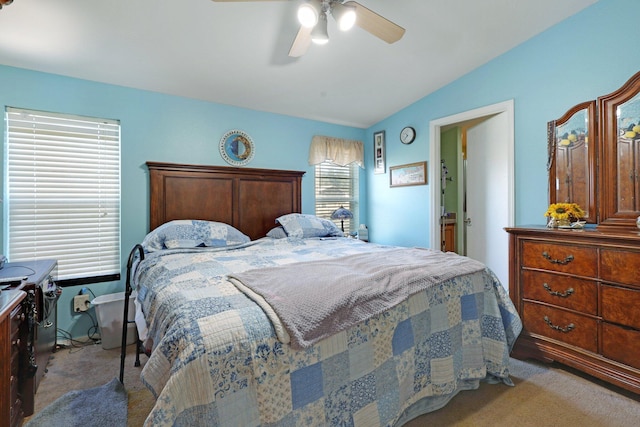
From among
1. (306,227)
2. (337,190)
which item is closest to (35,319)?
(306,227)

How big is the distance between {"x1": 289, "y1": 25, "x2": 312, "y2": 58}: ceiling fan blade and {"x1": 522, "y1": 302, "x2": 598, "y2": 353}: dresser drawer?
249 cm

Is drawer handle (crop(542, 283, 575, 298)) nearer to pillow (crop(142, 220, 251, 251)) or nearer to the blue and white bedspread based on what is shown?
the blue and white bedspread

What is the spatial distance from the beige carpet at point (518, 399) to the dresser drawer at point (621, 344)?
231mm

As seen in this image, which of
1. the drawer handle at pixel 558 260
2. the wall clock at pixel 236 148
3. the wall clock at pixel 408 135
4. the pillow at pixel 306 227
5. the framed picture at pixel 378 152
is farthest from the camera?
the framed picture at pixel 378 152

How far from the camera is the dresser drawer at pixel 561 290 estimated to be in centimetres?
193

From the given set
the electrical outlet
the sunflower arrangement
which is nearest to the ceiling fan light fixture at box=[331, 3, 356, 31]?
the sunflower arrangement

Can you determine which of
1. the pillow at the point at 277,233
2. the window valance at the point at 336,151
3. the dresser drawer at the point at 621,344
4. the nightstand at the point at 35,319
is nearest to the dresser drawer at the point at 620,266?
the dresser drawer at the point at 621,344

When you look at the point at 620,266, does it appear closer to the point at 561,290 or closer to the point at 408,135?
the point at 561,290

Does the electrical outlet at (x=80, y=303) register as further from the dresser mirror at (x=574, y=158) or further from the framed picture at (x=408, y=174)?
the dresser mirror at (x=574, y=158)

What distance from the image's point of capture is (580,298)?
1.97 metres

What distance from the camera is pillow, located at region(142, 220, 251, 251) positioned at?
2.52m

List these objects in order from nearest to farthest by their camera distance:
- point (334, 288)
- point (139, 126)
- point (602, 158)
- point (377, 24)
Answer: point (334, 288)
point (377, 24)
point (602, 158)
point (139, 126)

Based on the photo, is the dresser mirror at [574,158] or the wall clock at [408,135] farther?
the wall clock at [408,135]

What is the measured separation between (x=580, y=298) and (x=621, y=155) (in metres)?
1.07
